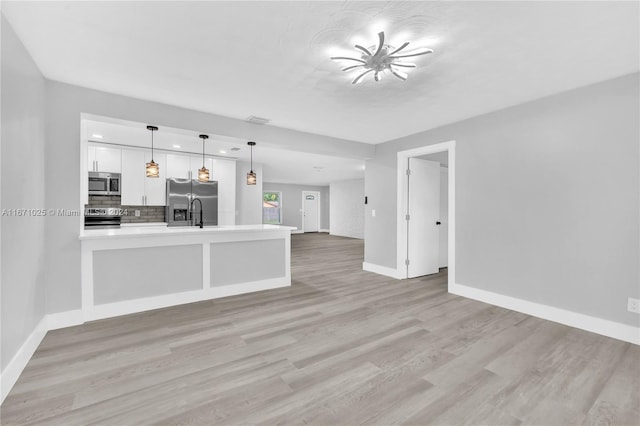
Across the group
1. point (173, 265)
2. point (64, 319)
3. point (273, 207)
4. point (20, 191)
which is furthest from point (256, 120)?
point (273, 207)

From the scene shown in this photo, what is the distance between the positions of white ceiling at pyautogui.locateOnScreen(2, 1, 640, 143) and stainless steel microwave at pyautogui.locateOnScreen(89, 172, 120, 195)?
Result: 10.5ft

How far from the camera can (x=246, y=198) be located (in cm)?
776

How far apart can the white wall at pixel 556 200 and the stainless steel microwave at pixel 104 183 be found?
6.05 m

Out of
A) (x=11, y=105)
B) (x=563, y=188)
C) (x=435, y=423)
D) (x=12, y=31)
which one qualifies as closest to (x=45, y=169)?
(x=11, y=105)

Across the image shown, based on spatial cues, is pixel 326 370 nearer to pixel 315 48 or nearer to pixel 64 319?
pixel 315 48

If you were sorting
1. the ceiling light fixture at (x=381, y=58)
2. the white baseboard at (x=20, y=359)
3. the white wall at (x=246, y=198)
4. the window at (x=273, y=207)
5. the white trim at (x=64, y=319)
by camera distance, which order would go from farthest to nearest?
the window at (x=273, y=207) → the white wall at (x=246, y=198) → the white trim at (x=64, y=319) → the ceiling light fixture at (x=381, y=58) → the white baseboard at (x=20, y=359)

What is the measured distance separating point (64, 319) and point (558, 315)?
5.19m

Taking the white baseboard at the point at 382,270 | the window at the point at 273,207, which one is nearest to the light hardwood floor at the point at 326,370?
the white baseboard at the point at 382,270

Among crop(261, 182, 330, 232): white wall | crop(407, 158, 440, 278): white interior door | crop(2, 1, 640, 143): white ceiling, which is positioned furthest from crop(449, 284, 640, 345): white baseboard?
crop(261, 182, 330, 232): white wall

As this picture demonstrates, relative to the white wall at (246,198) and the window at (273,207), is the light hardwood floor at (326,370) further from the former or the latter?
the window at (273,207)

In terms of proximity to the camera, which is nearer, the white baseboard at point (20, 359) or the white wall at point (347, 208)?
the white baseboard at point (20, 359)

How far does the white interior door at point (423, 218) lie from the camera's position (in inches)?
197

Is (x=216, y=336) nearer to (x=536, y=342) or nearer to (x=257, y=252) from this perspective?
(x=257, y=252)

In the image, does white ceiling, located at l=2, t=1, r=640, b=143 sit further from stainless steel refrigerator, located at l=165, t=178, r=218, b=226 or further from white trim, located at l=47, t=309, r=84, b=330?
stainless steel refrigerator, located at l=165, t=178, r=218, b=226
